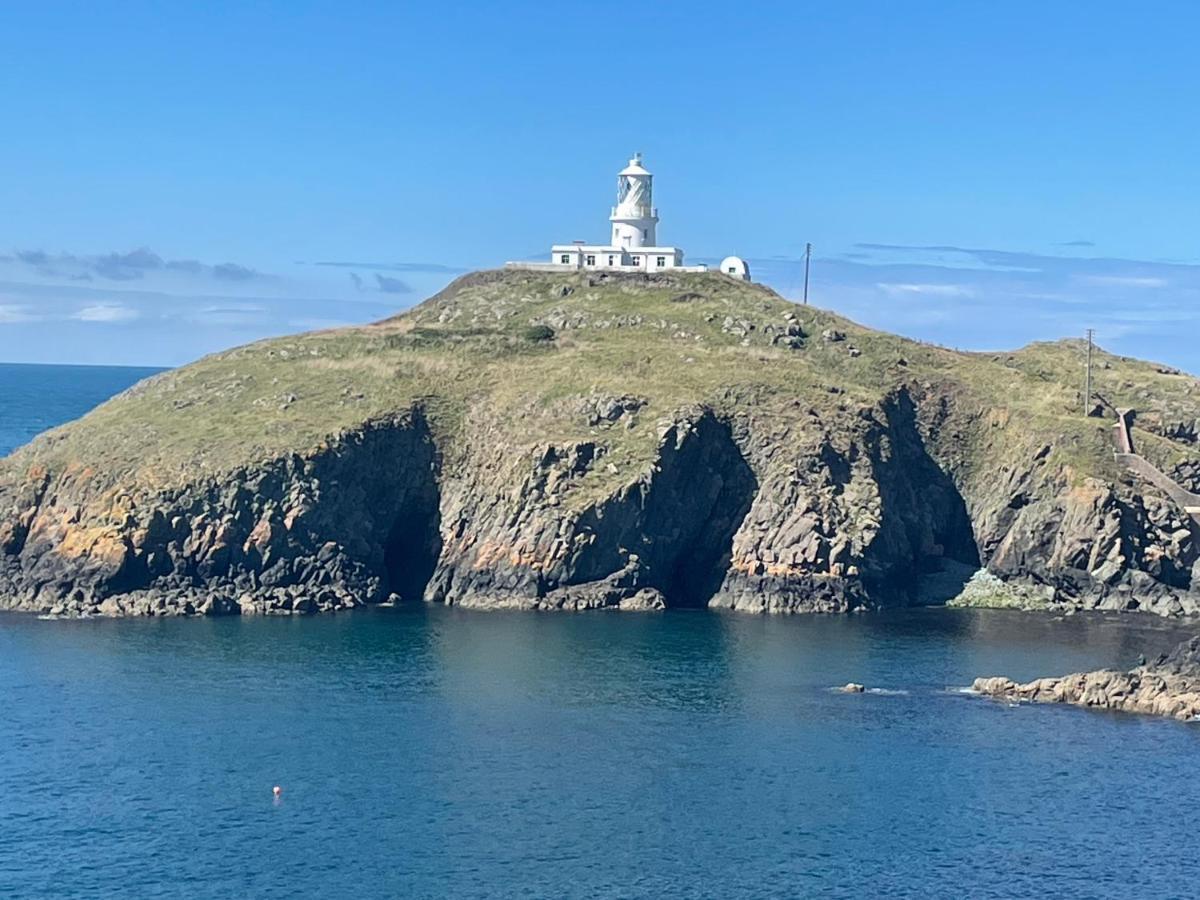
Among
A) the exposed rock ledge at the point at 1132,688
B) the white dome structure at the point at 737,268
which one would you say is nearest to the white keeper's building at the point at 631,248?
the white dome structure at the point at 737,268

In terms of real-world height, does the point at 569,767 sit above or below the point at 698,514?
below

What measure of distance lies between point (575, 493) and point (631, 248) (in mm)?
52878

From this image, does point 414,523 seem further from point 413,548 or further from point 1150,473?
point 1150,473

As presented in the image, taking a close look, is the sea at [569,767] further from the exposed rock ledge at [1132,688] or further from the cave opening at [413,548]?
the cave opening at [413,548]

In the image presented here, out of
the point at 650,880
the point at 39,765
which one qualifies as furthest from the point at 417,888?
the point at 39,765

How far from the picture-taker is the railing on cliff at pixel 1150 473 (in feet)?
513

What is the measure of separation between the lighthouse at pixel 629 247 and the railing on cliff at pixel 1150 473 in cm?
4730

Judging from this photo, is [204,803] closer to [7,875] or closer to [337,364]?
[7,875]

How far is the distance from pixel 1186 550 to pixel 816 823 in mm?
72444

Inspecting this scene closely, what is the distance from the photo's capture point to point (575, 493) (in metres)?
150

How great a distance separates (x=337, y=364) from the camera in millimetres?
171875

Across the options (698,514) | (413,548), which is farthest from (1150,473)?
(413,548)

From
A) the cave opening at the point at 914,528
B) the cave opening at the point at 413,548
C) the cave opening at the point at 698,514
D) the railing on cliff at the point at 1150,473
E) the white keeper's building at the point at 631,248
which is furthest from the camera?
the white keeper's building at the point at 631,248

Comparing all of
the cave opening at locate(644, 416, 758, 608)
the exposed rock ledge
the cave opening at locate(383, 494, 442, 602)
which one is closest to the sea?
the exposed rock ledge
